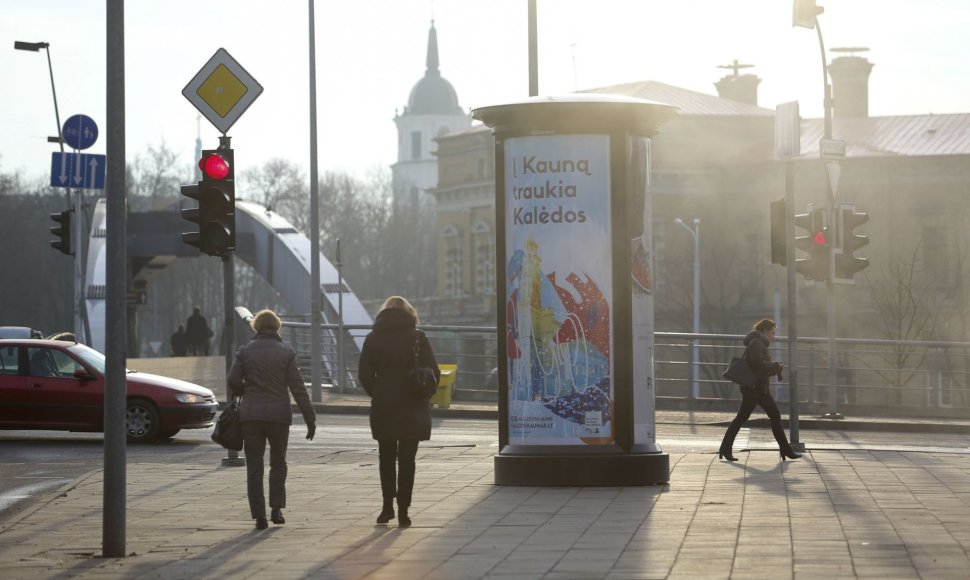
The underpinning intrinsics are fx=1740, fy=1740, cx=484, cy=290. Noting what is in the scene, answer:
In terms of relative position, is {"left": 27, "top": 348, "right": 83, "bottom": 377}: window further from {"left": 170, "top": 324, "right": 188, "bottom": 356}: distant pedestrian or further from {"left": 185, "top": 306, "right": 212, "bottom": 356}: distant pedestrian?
{"left": 170, "top": 324, "right": 188, "bottom": 356}: distant pedestrian

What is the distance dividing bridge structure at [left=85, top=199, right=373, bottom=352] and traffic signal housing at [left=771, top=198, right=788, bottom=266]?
22.3 metres

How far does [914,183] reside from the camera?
75.8 meters

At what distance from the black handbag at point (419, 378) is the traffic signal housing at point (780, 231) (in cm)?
822

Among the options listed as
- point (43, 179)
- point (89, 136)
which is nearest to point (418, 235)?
point (43, 179)

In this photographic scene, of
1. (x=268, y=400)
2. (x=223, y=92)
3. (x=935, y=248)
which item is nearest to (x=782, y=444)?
(x=223, y=92)

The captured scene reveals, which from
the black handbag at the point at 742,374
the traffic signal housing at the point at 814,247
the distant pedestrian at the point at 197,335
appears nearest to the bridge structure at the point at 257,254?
the distant pedestrian at the point at 197,335

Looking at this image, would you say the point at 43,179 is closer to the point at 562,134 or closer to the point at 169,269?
the point at 169,269

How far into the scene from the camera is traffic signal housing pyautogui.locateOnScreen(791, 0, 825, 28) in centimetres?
2222

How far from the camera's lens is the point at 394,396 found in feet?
39.0

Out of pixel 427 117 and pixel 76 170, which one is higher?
pixel 427 117

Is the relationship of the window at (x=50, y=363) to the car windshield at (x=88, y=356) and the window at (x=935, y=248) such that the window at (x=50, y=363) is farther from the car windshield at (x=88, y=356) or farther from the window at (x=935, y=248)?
the window at (x=935, y=248)

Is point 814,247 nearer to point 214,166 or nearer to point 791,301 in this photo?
point 791,301

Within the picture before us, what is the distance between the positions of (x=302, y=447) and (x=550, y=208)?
7.01 meters

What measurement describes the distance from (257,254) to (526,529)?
37.4 meters
